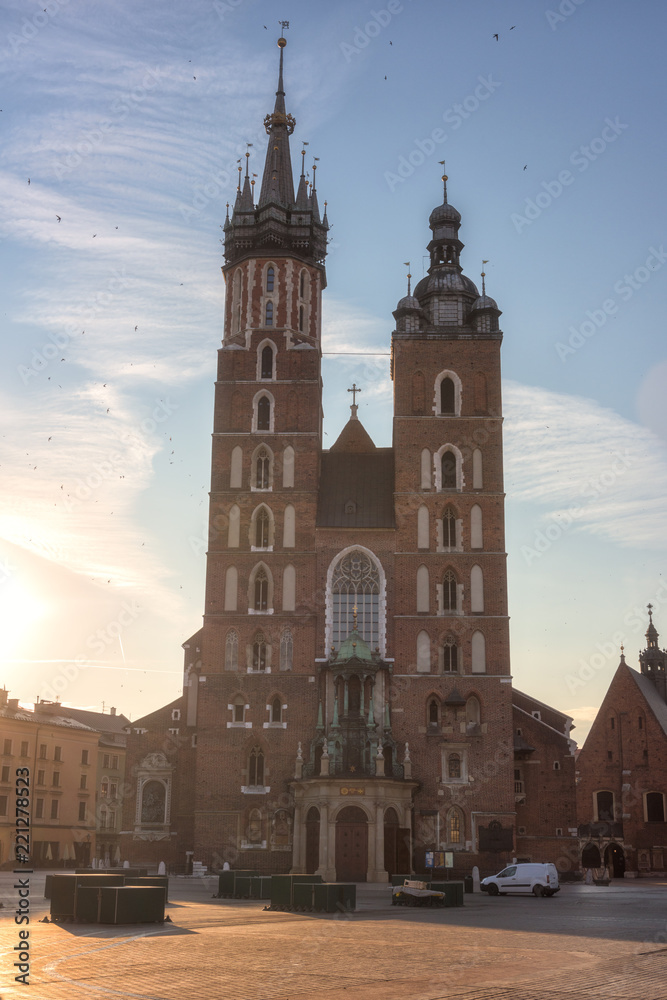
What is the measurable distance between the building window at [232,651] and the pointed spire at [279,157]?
80.8ft

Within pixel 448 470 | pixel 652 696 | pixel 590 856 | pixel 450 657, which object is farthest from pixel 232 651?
pixel 652 696

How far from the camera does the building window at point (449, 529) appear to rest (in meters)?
54.7

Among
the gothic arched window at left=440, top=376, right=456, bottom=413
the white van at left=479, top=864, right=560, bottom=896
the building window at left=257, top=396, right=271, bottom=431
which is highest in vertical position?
the gothic arched window at left=440, top=376, right=456, bottom=413

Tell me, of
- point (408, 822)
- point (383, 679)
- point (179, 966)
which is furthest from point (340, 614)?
point (179, 966)

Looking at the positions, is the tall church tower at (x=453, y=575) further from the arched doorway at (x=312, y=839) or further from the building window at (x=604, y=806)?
the building window at (x=604, y=806)

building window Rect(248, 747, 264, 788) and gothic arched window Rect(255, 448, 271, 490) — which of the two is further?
gothic arched window Rect(255, 448, 271, 490)

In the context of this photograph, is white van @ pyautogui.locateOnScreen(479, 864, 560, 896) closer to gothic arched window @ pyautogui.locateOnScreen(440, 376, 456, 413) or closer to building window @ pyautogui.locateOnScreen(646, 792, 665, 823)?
gothic arched window @ pyautogui.locateOnScreen(440, 376, 456, 413)

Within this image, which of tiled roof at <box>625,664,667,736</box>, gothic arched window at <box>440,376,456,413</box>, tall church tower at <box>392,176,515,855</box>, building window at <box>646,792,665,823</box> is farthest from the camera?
tiled roof at <box>625,664,667,736</box>

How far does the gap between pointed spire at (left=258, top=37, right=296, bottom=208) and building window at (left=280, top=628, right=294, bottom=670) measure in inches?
969

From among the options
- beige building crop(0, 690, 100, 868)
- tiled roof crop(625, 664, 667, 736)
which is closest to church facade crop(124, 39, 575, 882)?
beige building crop(0, 690, 100, 868)

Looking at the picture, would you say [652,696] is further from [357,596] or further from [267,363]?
[267,363]

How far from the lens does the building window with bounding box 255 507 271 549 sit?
54844 mm

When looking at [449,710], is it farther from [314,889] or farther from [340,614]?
[314,889]

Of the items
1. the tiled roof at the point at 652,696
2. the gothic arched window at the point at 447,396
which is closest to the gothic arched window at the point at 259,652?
the gothic arched window at the point at 447,396
